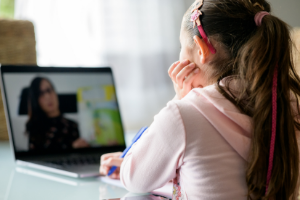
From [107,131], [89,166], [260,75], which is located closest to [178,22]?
[107,131]

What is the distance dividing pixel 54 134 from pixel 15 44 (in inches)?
20.9

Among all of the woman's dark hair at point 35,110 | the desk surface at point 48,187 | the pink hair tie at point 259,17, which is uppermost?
the pink hair tie at point 259,17

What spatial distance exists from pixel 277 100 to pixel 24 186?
20.5 inches

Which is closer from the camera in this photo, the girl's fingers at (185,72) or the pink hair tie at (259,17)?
the pink hair tie at (259,17)

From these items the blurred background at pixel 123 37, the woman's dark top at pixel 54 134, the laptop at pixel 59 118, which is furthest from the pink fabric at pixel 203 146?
the blurred background at pixel 123 37

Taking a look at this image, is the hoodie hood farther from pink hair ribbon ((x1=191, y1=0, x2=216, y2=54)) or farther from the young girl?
pink hair ribbon ((x1=191, y1=0, x2=216, y2=54))

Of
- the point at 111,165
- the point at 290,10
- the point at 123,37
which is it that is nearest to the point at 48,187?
the point at 111,165

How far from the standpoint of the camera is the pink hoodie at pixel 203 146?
503 mm

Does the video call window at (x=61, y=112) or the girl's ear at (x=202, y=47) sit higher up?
the girl's ear at (x=202, y=47)

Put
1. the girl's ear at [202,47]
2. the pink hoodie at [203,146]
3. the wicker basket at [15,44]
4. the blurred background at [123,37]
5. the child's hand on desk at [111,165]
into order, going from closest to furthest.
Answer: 1. the pink hoodie at [203,146]
2. the girl's ear at [202,47]
3. the child's hand on desk at [111,165]
4. the wicker basket at [15,44]
5. the blurred background at [123,37]

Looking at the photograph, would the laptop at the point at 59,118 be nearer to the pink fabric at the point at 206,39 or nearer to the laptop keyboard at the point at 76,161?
the laptop keyboard at the point at 76,161

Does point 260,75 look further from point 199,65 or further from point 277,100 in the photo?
point 199,65

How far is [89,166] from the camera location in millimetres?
800

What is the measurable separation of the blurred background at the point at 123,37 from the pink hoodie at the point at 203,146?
5.00 feet
